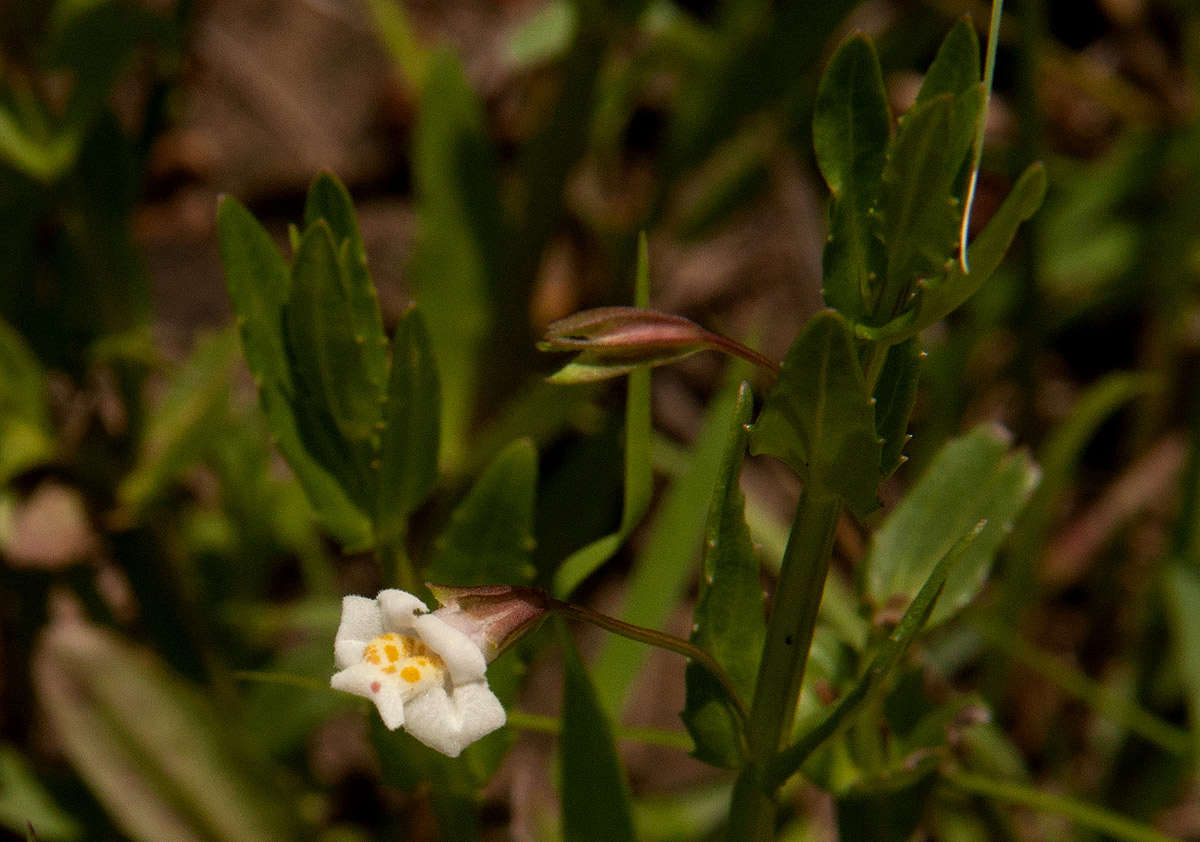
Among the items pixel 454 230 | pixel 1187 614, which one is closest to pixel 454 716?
pixel 1187 614

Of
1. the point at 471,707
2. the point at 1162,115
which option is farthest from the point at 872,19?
the point at 471,707

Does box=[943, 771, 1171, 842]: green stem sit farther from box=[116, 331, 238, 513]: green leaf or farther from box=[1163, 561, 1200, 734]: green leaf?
box=[116, 331, 238, 513]: green leaf

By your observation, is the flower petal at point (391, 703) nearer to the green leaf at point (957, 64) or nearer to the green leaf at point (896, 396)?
the green leaf at point (896, 396)

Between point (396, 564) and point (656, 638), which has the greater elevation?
point (656, 638)

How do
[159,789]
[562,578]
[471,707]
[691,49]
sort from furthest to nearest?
1. [691,49]
2. [159,789]
3. [562,578]
4. [471,707]

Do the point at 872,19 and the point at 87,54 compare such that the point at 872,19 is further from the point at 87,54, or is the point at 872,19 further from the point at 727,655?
the point at 727,655

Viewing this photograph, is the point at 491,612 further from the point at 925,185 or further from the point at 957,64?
the point at 957,64
